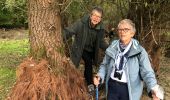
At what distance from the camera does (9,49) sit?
12.4m

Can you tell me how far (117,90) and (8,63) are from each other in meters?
5.37

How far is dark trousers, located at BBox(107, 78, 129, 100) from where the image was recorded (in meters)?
5.05

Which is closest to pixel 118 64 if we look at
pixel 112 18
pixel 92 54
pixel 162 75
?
pixel 92 54

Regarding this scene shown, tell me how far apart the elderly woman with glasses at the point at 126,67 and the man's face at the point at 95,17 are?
4.04 feet

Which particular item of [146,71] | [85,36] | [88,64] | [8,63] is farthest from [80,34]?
[8,63]

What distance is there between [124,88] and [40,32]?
167 centimetres

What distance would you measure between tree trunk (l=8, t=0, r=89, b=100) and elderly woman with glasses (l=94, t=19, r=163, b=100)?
889mm

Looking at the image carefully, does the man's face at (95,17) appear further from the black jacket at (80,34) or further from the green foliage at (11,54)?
the green foliage at (11,54)

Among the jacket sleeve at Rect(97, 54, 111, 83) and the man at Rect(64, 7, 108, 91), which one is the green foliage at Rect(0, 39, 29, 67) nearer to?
the man at Rect(64, 7, 108, 91)

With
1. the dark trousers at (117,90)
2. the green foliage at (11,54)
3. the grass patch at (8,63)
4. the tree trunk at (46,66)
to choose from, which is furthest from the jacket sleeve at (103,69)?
the green foliage at (11,54)

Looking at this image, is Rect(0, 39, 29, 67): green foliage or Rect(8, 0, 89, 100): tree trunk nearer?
Rect(8, 0, 89, 100): tree trunk

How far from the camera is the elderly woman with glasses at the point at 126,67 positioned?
16.0 feet

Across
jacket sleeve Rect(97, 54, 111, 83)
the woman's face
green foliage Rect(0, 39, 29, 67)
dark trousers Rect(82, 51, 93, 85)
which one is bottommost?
green foliage Rect(0, 39, 29, 67)

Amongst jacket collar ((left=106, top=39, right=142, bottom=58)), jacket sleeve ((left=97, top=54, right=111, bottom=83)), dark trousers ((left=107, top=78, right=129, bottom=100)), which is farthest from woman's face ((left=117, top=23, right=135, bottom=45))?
dark trousers ((left=107, top=78, right=129, bottom=100))
